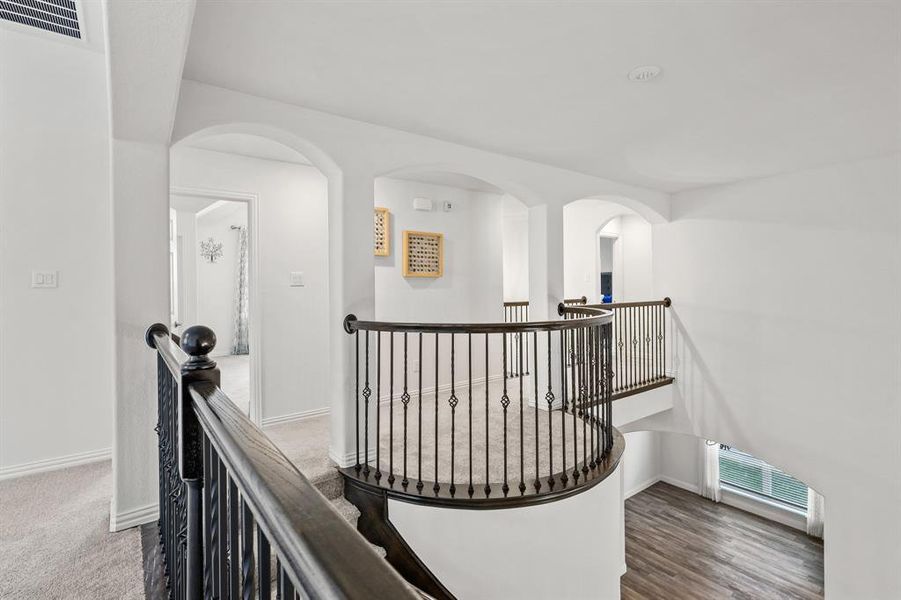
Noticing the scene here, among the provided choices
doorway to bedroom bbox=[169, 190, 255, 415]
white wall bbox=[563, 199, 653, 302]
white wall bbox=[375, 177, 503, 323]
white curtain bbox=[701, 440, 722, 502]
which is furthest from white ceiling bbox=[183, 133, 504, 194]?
white curtain bbox=[701, 440, 722, 502]

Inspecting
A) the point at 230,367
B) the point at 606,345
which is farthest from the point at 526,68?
the point at 230,367

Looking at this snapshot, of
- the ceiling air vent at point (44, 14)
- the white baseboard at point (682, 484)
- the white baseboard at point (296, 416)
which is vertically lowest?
the white baseboard at point (682, 484)

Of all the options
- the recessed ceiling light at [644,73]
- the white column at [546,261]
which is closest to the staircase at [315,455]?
the white column at [546,261]

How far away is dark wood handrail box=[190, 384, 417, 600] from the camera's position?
0.33 m

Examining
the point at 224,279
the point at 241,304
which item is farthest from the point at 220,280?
the point at 241,304

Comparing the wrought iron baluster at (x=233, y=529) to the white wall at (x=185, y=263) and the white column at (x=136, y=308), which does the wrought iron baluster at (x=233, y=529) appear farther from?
the white wall at (x=185, y=263)

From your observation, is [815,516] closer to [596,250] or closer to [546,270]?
[596,250]

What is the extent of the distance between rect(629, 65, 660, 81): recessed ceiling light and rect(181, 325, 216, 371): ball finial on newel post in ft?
8.00

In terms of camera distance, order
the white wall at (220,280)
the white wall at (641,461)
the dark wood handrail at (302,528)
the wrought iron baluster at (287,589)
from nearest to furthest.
Answer: the dark wood handrail at (302,528)
the wrought iron baluster at (287,589)
the white wall at (641,461)
the white wall at (220,280)

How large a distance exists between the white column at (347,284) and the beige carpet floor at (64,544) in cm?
113

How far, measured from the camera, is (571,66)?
2.27 m

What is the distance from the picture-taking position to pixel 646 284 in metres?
7.91

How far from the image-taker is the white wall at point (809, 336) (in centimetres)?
387

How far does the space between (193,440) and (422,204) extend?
3895 millimetres
